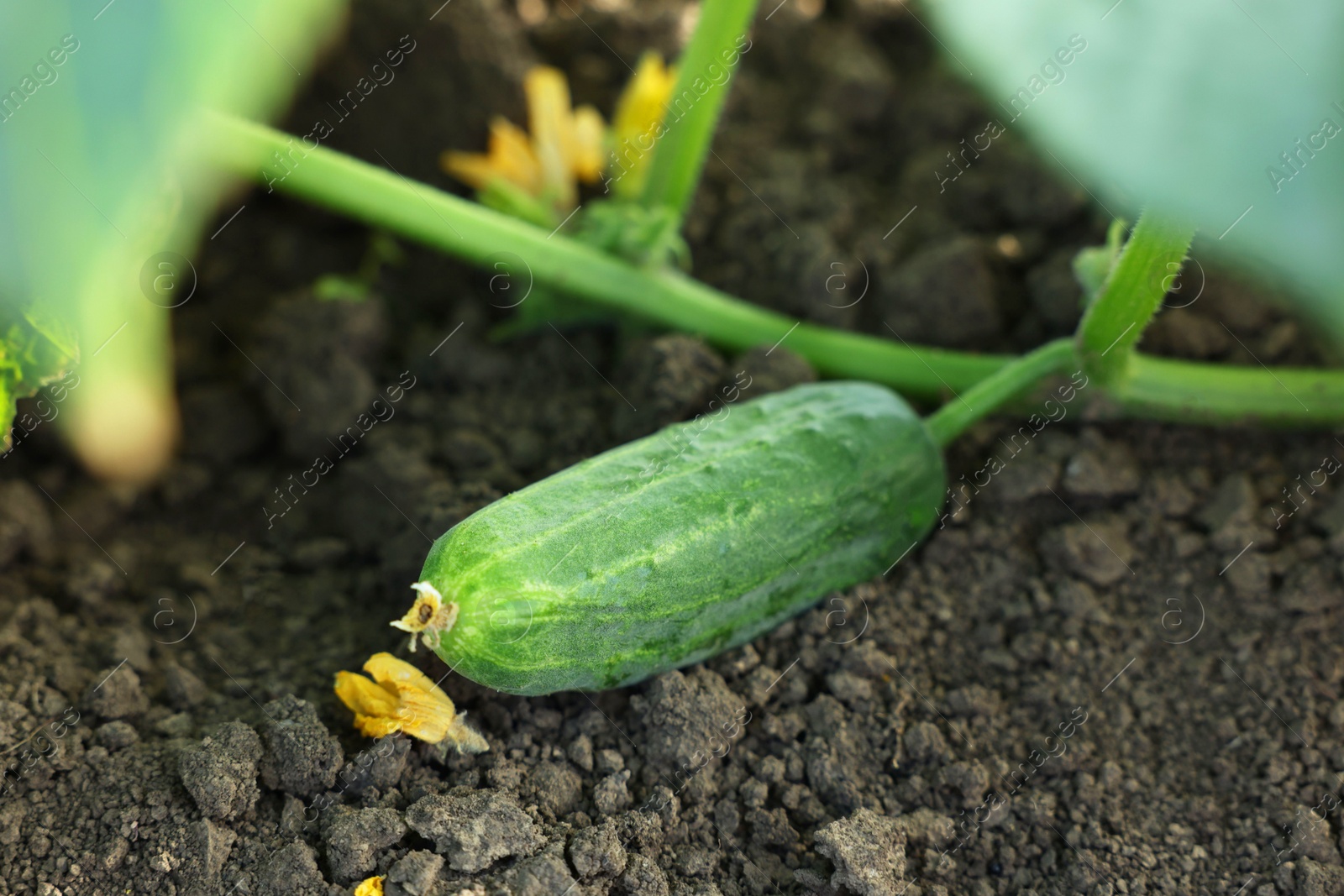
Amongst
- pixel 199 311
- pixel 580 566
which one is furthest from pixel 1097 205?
pixel 199 311

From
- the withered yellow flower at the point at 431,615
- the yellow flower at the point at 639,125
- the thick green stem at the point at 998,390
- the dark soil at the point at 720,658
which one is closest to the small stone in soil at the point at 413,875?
the dark soil at the point at 720,658

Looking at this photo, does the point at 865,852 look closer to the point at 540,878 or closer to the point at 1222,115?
the point at 540,878

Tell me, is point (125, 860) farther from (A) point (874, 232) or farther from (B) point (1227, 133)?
(A) point (874, 232)

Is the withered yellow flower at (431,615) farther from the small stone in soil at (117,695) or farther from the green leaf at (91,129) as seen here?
the green leaf at (91,129)

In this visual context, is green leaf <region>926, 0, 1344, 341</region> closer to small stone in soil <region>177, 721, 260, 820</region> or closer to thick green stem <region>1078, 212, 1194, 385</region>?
thick green stem <region>1078, 212, 1194, 385</region>

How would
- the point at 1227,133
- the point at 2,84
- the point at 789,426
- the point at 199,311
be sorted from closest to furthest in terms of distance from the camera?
the point at 1227,133, the point at 2,84, the point at 789,426, the point at 199,311

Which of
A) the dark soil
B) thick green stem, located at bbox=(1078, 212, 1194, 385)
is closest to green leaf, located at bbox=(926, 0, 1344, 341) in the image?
thick green stem, located at bbox=(1078, 212, 1194, 385)

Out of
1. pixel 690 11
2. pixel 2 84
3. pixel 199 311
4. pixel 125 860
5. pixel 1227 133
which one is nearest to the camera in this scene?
pixel 1227 133
